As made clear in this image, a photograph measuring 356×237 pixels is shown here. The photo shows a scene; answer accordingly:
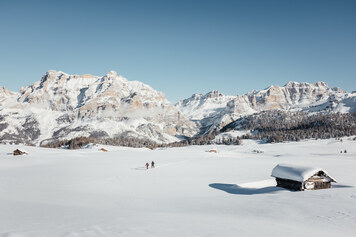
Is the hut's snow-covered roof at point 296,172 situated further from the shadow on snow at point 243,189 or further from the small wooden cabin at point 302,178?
the shadow on snow at point 243,189

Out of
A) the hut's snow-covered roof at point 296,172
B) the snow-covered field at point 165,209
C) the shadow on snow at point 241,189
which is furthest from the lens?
the hut's snow-covered roof at point 296,172

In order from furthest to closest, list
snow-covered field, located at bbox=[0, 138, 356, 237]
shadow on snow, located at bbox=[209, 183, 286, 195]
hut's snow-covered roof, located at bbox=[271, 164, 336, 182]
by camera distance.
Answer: hut's snow-covered roof, located at bbox=[271, 164, 336, 182]
shadow on snow, located at bbox=[209, 183, 286, 195]
snow-covered field, located at bbox=[0, 138, 356, 237]

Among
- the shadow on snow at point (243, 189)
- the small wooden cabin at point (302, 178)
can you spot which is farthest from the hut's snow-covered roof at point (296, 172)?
Result: the shadow on snow at point (243, 189)

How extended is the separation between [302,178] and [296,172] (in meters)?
1.64

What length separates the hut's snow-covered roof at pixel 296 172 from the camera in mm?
29469

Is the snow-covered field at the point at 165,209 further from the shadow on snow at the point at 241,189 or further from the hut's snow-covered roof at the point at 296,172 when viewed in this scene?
the hut's snow-covered roof at the point at 296,172

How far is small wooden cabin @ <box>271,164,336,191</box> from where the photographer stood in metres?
29.5

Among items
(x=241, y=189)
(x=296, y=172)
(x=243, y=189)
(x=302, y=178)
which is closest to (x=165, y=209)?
(x=241, y=189)

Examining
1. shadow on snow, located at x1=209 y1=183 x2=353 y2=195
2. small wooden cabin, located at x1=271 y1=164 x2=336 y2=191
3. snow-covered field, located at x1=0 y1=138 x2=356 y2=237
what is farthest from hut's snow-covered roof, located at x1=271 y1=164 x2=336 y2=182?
snow-covered field, located at x1=0 y1=138 x2=356 y2=237

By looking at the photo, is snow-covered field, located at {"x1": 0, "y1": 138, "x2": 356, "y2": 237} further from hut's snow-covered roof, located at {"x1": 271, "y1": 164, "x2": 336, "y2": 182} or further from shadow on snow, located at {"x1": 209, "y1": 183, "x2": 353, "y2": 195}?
hut's snow-covered roof, located at {"x1": 271, "y1": 164, "x2": 336, "y2": 182}

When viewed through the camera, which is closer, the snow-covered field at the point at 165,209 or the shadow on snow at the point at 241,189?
the snow-covered field at the point at 165,209

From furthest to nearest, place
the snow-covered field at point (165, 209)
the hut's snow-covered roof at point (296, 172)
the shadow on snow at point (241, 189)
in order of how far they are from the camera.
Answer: the hut's snow-covered roof at point (296, 172) < the shadow on snow at point (241, 189) < the snow-covered field at point (165, 209)

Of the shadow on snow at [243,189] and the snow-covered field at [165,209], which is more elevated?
the snow-covered field at [165,209]

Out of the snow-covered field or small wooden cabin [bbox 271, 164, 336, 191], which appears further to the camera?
small wooden cabin [bbox 271, 164, 336, 191]
